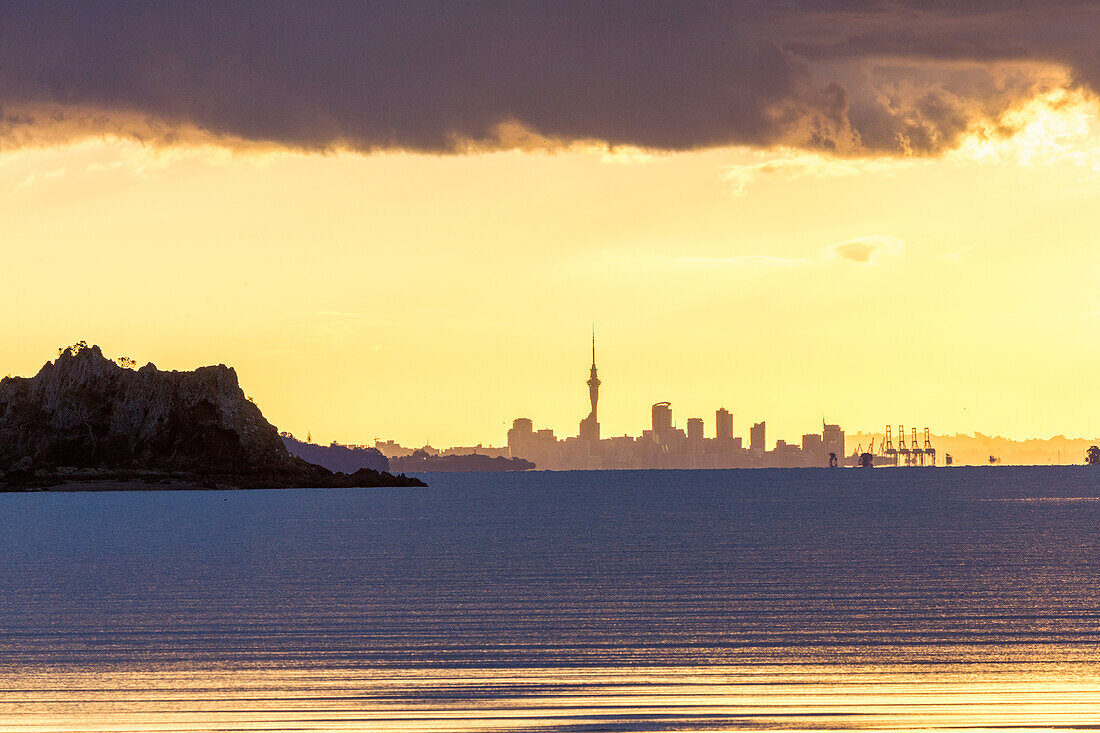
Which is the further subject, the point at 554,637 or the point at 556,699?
the point at 554,637

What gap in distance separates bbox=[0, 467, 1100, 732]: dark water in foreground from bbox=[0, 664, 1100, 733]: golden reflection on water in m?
0.15

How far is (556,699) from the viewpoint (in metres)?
39.0

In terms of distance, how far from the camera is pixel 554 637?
5394 cm

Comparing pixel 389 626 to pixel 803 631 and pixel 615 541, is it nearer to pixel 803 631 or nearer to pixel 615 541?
pixel 803 631

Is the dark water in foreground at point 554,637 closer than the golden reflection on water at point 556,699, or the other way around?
the golden reflection on water at point 556,699

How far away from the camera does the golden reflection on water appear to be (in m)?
34.8

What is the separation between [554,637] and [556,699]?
15.0 meters

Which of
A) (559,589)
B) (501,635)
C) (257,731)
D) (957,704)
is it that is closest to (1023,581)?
(559,589)

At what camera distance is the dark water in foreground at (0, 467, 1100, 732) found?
121 feet

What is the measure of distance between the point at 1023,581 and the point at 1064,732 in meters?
50.6

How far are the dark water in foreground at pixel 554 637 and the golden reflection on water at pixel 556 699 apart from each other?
15 centimetres

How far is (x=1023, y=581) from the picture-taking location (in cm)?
8025

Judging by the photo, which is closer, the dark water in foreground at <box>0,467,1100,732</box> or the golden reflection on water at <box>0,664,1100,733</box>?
the golden reflection on water at <box>0,664,1100,733</box>

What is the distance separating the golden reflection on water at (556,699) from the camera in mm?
34812
